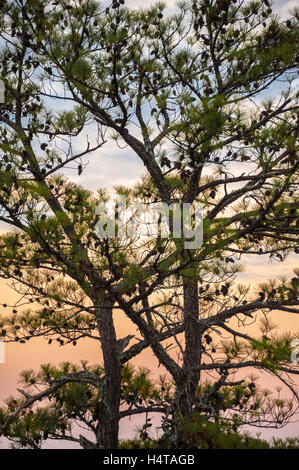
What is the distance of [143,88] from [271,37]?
3.34 feet

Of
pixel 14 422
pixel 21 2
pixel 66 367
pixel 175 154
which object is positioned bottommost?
pixel 14 422

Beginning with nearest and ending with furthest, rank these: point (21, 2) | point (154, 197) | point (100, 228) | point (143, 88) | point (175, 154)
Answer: point (100, 228)
point (175, 154)
point (21, 2)
point (143, 88)
point (154, 197)

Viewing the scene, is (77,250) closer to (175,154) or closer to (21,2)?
(175,154)

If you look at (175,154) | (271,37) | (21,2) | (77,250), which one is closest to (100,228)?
(77,250)

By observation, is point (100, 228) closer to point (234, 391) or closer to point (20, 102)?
point (20, 102)

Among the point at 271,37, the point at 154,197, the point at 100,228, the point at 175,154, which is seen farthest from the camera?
the point at 154,197

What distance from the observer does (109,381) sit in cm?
380

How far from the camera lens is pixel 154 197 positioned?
4.41 metres

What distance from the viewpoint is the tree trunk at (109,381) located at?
12.5ft

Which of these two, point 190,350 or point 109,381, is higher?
point 190,350

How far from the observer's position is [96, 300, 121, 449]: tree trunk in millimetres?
3795

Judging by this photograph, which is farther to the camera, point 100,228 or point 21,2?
point 21,2

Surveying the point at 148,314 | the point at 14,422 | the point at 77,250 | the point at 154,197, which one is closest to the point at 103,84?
the point at 154,197

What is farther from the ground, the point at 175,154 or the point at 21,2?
the point at 21,2
